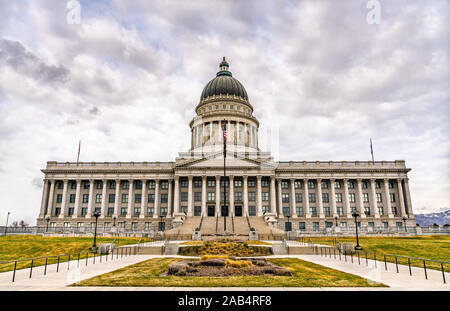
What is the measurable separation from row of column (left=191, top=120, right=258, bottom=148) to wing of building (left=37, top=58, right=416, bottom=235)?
14.1 m

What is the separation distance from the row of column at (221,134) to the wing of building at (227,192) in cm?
1414

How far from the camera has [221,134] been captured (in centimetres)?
8744

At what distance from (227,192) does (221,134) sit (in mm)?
22248

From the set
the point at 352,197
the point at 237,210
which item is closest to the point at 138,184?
the point at 237,210

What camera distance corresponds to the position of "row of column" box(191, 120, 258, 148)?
87.2 m

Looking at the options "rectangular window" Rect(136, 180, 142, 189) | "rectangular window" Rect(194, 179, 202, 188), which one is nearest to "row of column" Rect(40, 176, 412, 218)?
"rectangular window" Rect(136, 180, 142, 189)

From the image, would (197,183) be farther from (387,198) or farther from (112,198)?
(387,198)

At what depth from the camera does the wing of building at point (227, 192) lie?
69.6 m

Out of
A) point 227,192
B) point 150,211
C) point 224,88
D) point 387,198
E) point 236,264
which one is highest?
point 224,88

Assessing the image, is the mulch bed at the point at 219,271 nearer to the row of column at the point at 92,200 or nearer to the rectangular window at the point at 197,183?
the rectangular window at the point at 197,183

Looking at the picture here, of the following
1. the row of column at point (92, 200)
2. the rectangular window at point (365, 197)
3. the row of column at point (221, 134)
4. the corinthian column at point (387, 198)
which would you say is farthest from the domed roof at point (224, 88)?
the corinthian column at point (387, 198)
